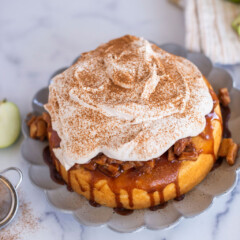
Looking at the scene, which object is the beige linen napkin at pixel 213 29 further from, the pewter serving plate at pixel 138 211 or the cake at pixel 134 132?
the cake at pixel 134 132

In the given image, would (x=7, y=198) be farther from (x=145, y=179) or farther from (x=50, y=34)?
(x=50, y=34)

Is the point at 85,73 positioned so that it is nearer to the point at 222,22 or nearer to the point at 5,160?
the point at 5,160

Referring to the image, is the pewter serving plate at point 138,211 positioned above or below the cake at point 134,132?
below

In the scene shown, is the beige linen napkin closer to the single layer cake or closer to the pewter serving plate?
the pewter serving plate

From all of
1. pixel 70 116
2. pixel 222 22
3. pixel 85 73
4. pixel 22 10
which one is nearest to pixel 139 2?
pixel 222 22

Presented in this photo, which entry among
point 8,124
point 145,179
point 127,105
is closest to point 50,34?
point 8,124

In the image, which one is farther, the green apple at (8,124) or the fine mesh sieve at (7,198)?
the green apple at (8,124)

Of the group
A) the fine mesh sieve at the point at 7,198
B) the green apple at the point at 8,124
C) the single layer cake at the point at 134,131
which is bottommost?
the fine mesh sieve at the point at 7,198

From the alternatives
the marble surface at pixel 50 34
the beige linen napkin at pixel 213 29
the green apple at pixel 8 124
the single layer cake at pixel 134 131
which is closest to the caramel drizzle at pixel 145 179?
the single layer cake at pixel 134 131
